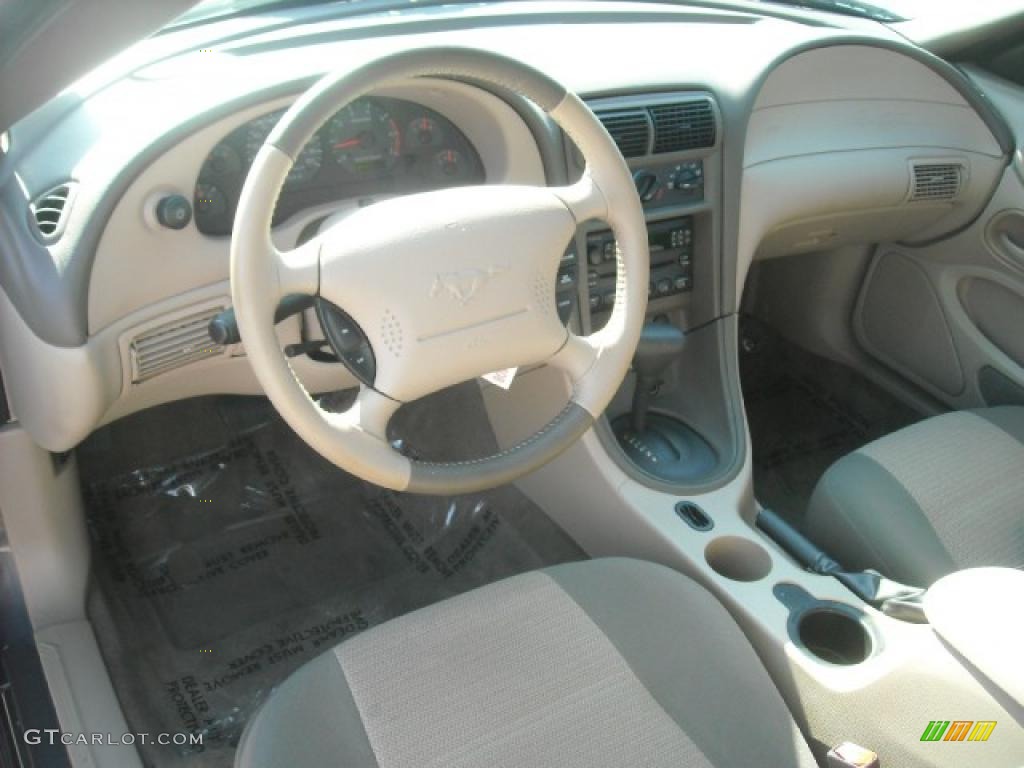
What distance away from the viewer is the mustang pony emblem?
121 cm

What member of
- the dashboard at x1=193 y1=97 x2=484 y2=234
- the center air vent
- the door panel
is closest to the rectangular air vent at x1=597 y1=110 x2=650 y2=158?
the center air vent

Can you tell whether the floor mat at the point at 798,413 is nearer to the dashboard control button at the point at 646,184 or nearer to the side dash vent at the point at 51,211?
the dashboard control button at the point at 646,184

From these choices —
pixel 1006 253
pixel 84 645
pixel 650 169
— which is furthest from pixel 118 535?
pixel 1006 253

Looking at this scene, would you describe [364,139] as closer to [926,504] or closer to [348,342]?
[348,342]

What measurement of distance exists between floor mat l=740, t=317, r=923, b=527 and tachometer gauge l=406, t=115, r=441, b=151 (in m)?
1.19

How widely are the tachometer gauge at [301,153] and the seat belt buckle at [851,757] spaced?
111cm

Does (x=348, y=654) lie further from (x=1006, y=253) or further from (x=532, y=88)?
(x=1006, y=253)

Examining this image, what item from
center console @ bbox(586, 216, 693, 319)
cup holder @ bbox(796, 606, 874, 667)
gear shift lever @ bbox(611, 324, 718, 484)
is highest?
center console @ bbox(586, 216, 693, 319)

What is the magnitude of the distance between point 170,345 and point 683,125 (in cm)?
100

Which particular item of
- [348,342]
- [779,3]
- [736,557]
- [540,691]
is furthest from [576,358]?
[779,3]

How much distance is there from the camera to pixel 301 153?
1.58 m

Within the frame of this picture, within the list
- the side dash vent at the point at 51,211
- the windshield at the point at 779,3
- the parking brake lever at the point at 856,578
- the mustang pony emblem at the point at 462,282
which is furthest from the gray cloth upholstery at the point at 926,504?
the side dash vent at the point at 51,211

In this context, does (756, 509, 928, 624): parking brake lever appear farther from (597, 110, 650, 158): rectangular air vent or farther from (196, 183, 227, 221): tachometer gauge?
(196, 183, 227, 221): tachometer gauge

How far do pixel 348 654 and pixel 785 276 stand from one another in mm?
1848
